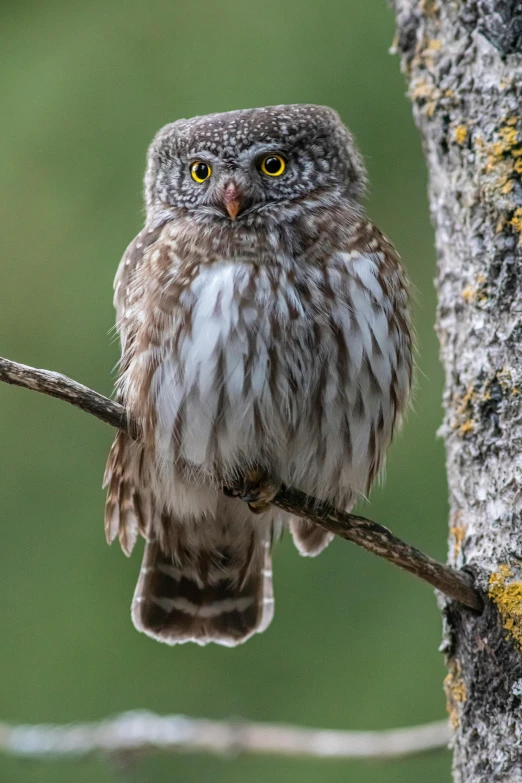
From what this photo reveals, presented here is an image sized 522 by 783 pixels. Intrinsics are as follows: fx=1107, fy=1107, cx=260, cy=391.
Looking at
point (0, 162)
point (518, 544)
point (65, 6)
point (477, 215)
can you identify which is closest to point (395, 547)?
point (518, 544)

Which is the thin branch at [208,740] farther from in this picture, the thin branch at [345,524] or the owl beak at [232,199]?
the owl beak at [232,199]

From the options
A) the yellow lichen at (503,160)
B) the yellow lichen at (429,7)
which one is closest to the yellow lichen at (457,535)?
the yellow lichen at (503,160)

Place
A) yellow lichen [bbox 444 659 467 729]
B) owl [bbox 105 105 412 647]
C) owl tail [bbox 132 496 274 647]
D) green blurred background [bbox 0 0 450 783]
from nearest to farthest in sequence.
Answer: yellow lichen [bbox 444 659 467 729]
owl [bbox 105 105 412 647]
owl tail [bbox 132 496 274 647]
green blurred background [bbox 0 0 450 783]

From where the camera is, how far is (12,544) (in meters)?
5.74

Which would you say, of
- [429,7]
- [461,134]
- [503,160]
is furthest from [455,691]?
[429,7]

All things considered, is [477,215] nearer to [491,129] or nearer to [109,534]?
[491,129]

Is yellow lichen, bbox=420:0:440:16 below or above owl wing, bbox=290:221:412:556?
above

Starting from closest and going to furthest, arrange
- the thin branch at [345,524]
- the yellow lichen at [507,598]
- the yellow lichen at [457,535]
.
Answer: the thin branch at [345,524], the yellow lichen at [507,598], the yellow lichen at [457,535]

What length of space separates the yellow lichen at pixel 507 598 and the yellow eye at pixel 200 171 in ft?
4.74

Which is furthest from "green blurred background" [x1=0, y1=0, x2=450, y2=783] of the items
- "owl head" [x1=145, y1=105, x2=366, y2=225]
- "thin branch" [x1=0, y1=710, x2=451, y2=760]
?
"owl head" [x1=145, y1=105, x2=366, y2=225]

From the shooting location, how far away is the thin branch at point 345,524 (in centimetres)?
235

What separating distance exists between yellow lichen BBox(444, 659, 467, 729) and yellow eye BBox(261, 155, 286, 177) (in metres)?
1.47

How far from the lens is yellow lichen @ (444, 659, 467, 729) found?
2.69 m

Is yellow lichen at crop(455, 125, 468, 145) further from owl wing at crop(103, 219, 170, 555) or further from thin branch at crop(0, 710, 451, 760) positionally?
thin branch at crop(0, 710, 451, 760)
